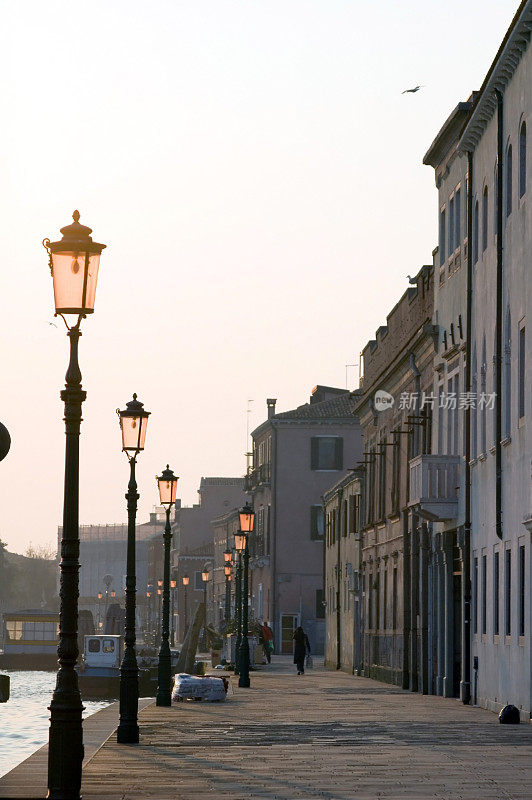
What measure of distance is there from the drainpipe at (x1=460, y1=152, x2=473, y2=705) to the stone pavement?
1.30 metres

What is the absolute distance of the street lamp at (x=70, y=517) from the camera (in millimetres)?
13352

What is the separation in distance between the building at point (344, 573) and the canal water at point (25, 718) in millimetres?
9075

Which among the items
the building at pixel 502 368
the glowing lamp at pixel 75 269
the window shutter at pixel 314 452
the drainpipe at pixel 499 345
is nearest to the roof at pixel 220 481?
the window shutter at pixel 314 452

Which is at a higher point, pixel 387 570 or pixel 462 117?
pixel 462 117

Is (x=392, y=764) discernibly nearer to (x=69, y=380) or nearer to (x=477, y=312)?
(x=69, y=380)

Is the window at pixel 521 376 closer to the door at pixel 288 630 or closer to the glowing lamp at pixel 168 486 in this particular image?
the glowing lamp at pixel 168 486

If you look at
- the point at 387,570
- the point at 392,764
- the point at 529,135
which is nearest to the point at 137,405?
the point at 392,764

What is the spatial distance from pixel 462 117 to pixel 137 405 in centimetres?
1393

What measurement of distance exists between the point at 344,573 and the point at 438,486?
1078 inches

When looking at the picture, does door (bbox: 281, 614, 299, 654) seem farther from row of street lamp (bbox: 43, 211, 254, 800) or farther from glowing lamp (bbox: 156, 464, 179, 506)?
row of street lamp (bbox: 43, 211, 254, 800)

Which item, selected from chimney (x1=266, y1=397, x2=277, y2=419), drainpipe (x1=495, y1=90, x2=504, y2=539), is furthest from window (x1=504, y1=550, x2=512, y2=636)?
chimney (x1=266, y1=397, x2=277, y2=419)

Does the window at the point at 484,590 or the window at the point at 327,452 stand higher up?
the window at the point at 327,452

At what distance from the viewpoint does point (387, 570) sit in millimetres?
48469

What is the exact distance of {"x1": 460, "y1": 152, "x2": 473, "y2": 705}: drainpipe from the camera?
33.5 m
